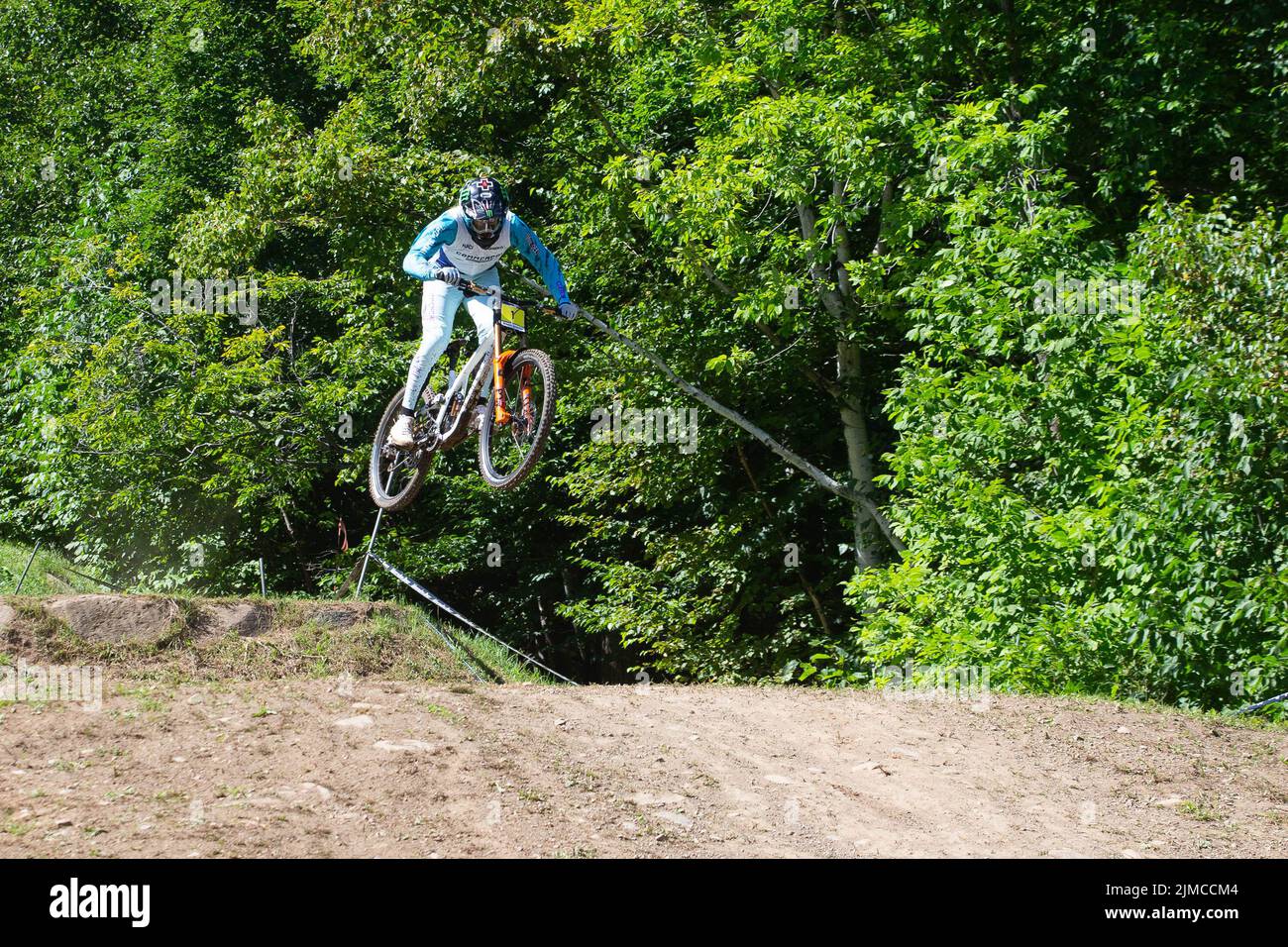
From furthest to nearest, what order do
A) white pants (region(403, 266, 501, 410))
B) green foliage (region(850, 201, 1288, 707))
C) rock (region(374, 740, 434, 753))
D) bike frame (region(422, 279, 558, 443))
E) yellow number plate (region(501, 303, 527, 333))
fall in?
green foliage (region(850, 201, 1288, 707))
white pants (region(403, 266, 501, 410))
yellow number plate (region(501, 303, 527, 333))
bike frame (region(422, 279, 558, 443))
rock (region(374, 740, 434, 753))

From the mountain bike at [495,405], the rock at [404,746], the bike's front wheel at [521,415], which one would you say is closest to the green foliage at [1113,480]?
the mountain bike at [495,405]

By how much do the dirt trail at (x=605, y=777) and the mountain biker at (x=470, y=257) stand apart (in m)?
2.67

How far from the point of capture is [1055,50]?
1548cm

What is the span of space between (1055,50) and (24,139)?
18756 mm

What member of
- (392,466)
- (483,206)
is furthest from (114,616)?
(483,206)

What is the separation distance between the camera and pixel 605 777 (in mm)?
8219

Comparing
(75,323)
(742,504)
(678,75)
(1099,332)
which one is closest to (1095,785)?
(1099,332)

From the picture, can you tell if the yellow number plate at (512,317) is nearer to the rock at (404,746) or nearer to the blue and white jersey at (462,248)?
the blue and white jersey at (462,248)

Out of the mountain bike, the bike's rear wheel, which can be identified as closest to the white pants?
the mountain bike

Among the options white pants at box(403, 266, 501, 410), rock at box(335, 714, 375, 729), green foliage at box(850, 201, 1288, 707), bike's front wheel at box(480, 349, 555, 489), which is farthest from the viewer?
green foliage at box(850, 201, 1288, 707)

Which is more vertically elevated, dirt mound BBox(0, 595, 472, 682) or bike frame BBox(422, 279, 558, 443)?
bike frame BBox(422, 279, 558, 443)

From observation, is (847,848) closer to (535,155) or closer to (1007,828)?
(1007,828)

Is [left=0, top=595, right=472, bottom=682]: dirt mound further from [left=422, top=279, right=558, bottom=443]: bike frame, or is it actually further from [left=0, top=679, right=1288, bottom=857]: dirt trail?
[left=422, top=279, right=558, bottom=443]: bike frame

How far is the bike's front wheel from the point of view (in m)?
9.12
